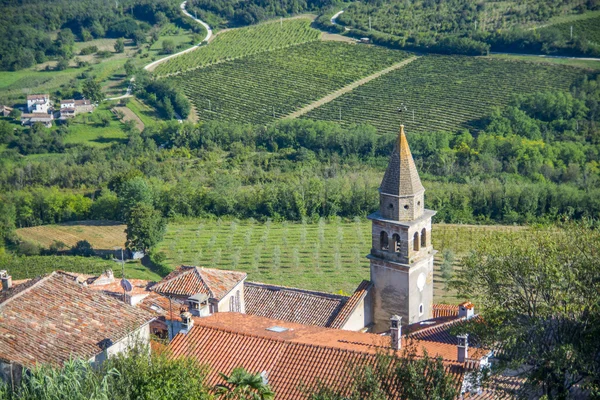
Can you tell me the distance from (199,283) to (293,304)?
3700 millimetres

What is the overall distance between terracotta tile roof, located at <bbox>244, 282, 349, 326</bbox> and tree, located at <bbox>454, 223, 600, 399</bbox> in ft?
27.9

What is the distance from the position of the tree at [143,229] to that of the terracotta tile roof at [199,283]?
23.2m

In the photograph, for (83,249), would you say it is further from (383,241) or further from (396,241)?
(396,241)

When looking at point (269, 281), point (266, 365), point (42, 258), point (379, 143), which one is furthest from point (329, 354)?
point (379, 143)

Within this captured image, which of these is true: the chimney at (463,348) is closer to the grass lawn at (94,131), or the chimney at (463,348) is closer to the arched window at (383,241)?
the arched window at (383,241)

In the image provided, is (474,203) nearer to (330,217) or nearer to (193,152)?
(330,217)

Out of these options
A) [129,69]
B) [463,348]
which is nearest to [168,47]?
[129,69]

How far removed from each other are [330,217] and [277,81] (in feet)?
145

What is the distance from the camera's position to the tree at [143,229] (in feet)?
193

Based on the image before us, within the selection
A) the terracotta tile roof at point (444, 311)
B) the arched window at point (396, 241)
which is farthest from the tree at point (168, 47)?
the arched window at point (396, 241)

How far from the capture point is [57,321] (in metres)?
27.1

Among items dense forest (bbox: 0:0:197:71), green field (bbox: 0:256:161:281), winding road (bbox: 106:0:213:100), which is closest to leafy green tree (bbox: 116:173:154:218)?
green field (bbox: 0:256:161:281)

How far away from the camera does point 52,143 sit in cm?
9206

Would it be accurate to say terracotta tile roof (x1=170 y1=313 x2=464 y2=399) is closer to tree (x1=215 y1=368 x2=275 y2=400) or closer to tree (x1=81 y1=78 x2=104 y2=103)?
tree (x1=215 y1=368 x2=275 y2=400)
